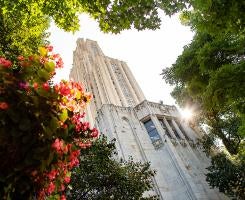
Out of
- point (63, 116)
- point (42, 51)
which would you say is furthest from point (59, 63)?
point (63, 116)

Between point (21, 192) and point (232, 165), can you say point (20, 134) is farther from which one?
point (232, 165)

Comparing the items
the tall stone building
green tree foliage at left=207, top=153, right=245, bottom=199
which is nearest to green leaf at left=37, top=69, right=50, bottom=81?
the tall stone building

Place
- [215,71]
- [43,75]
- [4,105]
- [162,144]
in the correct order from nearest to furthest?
[4,105] < [43,75] < [215,71] < [162,144]

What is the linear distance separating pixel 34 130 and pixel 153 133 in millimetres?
24379

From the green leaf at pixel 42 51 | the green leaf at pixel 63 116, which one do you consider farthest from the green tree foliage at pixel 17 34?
the green leaf at pixel 63 116

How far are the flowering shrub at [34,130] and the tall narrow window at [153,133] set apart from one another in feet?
74.8

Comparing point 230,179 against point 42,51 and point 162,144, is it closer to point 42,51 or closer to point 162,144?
point 162,144

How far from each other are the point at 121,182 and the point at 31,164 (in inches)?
501

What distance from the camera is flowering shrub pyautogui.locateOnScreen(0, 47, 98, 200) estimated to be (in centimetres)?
301

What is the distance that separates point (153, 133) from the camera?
88.6 feet

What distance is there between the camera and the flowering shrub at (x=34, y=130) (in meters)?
3.01

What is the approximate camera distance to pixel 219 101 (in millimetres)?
12969

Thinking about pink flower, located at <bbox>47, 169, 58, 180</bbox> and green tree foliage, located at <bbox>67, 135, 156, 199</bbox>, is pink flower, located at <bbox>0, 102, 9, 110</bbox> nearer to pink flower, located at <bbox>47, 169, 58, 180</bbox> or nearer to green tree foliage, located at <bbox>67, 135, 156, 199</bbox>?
pink flower, located at <bbox>47, 169, 58, 180</bbox>

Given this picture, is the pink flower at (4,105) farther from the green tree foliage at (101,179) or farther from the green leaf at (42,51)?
the green tree foliage at (101,179)
